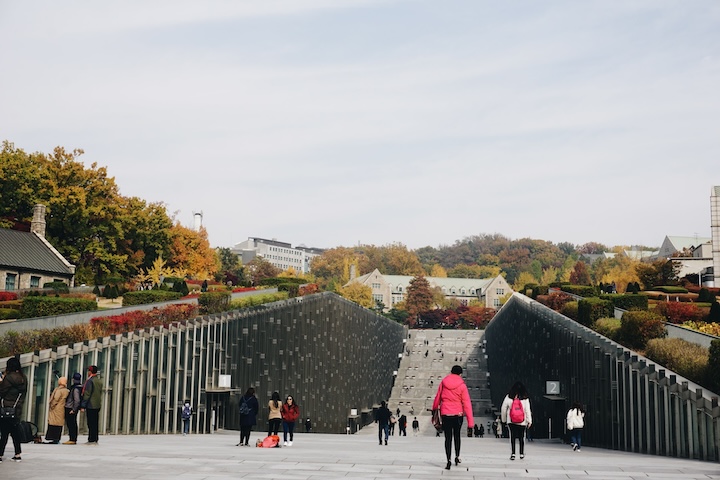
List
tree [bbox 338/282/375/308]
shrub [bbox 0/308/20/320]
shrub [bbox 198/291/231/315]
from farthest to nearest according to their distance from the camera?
1. tree [bbox 338/282/375/308]
2. shrub [bbox 198/291/231/315]
3. shrub [bbox 0/308/20/320]

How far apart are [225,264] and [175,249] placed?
5527cm

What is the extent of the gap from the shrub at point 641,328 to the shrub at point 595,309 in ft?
30.2

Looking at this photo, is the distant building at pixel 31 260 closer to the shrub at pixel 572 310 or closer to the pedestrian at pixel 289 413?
the shrub at pixel 572 310

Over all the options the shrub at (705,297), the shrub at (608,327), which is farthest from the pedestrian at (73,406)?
the shrub at (705,297)

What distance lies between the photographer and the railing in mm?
18359

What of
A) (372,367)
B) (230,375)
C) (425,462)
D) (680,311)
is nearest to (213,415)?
(230,375)

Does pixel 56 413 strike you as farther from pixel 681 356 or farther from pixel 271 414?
pixel 681 356

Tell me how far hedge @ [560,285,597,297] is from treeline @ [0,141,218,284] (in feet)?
115

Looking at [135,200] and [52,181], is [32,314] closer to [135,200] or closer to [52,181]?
[52,181]

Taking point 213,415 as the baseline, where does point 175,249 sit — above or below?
above

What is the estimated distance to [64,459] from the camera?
40.6ft

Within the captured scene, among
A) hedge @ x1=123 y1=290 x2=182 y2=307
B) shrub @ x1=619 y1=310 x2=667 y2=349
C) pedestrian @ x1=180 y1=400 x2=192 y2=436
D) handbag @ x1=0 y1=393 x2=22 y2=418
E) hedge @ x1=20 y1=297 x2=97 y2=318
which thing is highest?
hedge @ x1=123 y1=290 x2=182 y2=307

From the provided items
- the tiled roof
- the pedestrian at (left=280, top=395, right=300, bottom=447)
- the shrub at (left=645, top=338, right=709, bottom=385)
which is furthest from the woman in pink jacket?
the tiled roof

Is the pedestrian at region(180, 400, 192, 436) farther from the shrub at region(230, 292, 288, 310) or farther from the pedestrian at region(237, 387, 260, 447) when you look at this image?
the shrub at region(230, 292, 288, 310)
